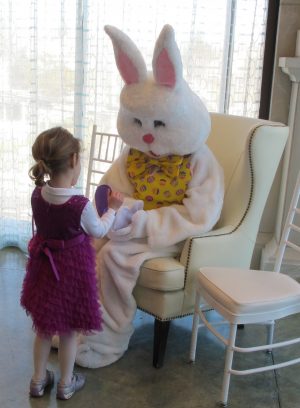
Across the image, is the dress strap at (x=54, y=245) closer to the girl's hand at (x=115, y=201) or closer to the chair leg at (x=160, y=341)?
the girl's hand at (x=115, y=201)

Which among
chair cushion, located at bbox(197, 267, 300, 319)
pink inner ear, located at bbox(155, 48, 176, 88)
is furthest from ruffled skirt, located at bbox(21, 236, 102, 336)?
pink inner ear, located at bbox(155, 48, 176, 88)

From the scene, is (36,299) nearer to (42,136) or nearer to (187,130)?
(42,136)

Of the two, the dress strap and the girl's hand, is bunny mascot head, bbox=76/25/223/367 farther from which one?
the dress strap

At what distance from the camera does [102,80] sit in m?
3.13

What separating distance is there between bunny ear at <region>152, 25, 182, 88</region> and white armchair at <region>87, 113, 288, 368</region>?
0.40 m

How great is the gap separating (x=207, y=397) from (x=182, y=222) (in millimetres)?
693

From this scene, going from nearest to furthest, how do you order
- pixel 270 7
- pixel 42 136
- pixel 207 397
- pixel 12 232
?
pixel 42 136 < pixel 207 397 < pixel 270 7 < pixel 12 232

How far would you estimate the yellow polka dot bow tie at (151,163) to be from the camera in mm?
2260

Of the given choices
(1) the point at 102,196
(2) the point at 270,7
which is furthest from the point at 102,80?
(1) the point at 102,196

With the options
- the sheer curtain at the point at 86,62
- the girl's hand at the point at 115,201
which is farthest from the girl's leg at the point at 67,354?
the sheer curtain at the point at 86,62

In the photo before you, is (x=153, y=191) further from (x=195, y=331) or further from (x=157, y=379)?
(x=157, y=379)

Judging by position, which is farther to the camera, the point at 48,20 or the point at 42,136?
the point at 48,20

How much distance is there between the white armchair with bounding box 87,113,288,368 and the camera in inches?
82.7

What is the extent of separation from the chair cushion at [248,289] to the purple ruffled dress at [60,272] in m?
0.46
